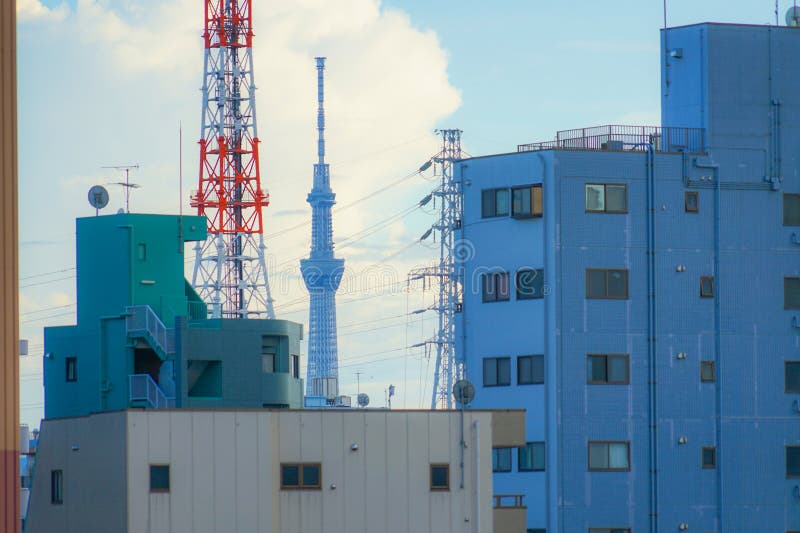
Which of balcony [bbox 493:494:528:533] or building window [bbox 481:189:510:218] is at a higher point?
building window [bbox 481:189:510:218]

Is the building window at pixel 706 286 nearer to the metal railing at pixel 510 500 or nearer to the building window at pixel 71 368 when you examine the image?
the metal railing at pixel 510 500

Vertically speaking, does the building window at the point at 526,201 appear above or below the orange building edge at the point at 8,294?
above

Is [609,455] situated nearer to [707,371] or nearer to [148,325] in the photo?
[707,371]

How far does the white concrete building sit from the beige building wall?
3cm

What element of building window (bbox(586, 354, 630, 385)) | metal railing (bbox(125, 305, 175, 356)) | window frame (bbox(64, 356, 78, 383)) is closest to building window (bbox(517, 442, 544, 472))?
building window (bbox(586, 354, 630, 385))

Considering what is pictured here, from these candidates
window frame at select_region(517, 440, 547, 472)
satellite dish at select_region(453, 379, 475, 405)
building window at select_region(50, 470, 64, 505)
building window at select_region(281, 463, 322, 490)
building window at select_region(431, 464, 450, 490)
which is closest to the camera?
building window at select_region(281, 463, 322, 490)

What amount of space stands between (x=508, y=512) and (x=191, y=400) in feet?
51.3

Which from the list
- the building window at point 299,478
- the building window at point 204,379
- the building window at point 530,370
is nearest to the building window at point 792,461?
the building window at point 530,370

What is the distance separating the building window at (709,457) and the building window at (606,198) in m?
8.57

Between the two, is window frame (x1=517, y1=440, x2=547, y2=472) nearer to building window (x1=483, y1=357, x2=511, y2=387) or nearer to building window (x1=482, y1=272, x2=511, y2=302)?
building window (x1=483, y1=357, x2=511, y2=387)

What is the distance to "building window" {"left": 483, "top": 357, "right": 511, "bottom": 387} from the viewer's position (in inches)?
2349

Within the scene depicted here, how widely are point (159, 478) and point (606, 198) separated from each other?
20.2 meters

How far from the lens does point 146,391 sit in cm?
5984

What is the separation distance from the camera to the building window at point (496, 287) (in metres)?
60.2
